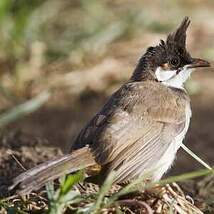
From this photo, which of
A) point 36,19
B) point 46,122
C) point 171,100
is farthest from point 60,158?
point 36,19

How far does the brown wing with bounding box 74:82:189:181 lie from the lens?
5492 mm

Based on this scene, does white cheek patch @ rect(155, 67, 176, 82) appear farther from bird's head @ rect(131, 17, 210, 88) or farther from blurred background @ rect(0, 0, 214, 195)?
blurred background @ rect(0, 0, 214, 195)

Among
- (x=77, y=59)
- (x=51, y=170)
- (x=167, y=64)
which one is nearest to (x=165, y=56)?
(x=167, y=64)

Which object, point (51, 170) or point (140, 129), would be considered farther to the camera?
point (140, 129)

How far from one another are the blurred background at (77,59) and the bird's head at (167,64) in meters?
1.12

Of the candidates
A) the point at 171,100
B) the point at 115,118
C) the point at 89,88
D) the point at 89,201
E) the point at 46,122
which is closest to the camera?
the point at 89,201

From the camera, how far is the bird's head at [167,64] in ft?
21.1

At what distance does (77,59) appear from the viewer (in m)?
9.20

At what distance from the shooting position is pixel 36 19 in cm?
942

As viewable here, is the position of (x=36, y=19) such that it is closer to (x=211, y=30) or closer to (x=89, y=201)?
(x=211, y=30)

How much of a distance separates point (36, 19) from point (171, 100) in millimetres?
3579

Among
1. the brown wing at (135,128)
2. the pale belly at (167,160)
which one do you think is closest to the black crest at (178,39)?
the brown wing at (135,128)

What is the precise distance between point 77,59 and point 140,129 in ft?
11.6

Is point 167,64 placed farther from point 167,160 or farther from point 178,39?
point 167,160
